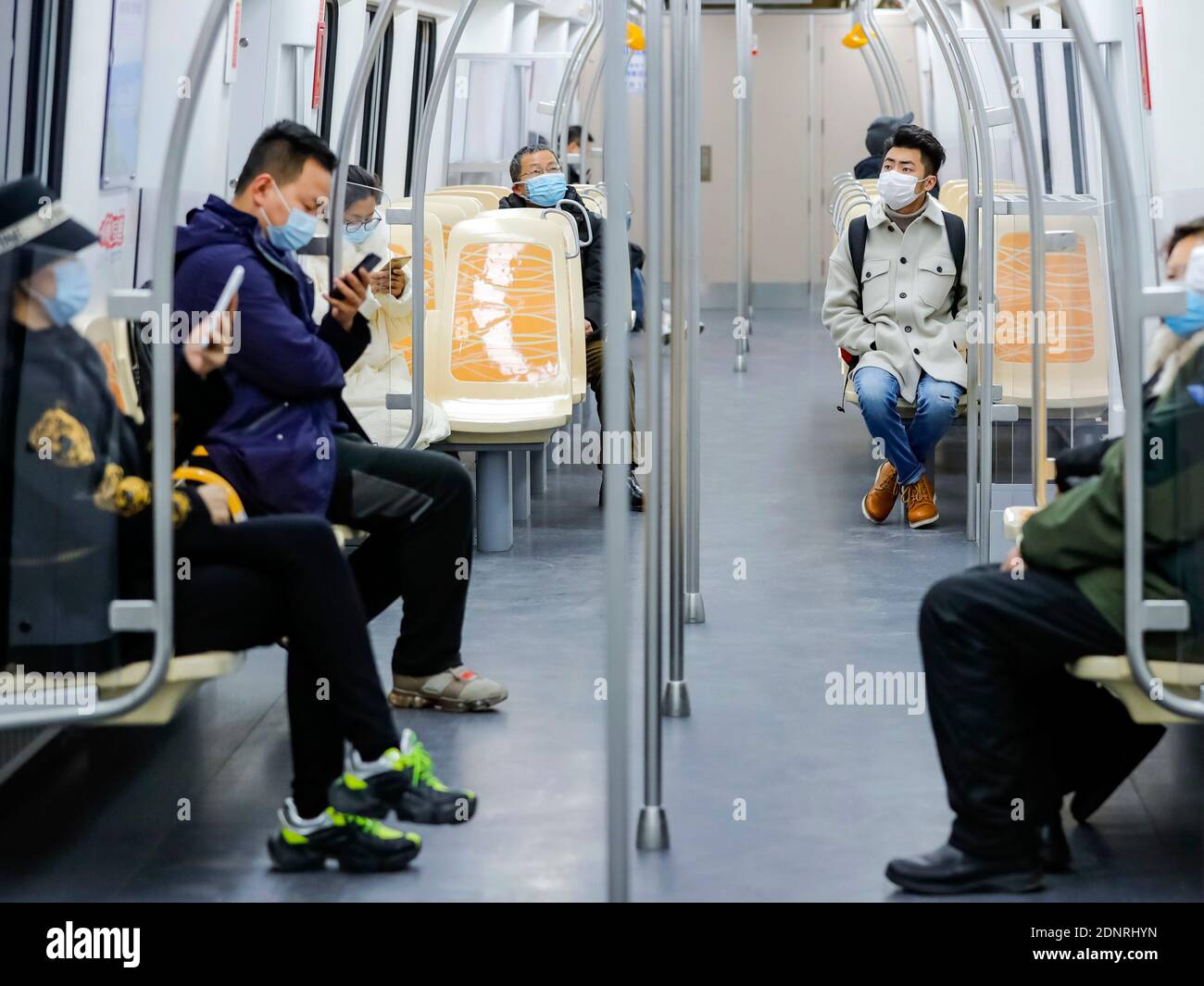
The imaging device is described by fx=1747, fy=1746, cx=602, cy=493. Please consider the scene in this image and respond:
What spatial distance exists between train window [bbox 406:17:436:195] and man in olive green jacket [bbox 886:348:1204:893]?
12.5 meters

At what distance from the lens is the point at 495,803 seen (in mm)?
4082

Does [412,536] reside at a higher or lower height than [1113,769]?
higher

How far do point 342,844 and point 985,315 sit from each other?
3917mm

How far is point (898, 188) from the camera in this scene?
7211 mm

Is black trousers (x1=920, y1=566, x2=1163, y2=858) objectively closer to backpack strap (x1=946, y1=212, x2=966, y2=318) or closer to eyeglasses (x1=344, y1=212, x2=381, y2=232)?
eyeglasses (x1=344, y1=212, x2=381, y2=232)

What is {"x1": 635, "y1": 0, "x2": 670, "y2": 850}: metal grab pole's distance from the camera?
3.49 m

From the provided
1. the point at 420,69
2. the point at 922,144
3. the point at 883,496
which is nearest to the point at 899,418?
the point at 883,496

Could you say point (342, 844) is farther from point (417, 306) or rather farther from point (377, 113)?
point (377, 113)

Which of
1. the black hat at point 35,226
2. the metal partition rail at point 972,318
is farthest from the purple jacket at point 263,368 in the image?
the metal partition rail at point 972,318

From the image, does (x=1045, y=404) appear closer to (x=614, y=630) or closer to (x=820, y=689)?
(x=820, y=689)

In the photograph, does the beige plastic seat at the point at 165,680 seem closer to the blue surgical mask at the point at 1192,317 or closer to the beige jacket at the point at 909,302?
the blue surgical mask at the point at 1192,317

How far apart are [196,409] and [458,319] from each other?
3.36 meters

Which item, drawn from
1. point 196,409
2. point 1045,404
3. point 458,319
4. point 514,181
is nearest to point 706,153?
point 514,181

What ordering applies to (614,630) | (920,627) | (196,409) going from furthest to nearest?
(196,409)
(920,627)
(614,630)
